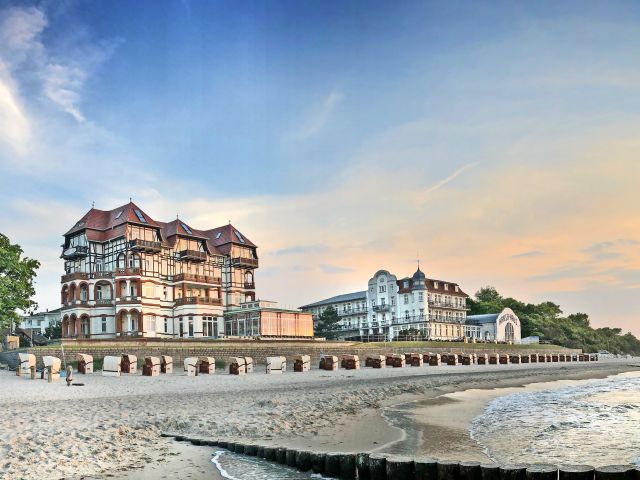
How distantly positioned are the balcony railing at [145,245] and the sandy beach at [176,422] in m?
41.5

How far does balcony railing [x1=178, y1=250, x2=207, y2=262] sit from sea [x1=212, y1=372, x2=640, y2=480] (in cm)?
5621

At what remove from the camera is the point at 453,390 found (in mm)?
35031

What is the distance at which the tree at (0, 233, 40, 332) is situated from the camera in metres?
47.6

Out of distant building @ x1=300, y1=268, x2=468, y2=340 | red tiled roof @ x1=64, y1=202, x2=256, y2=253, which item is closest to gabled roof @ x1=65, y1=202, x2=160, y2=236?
red tiled roof @ x1=64, y1=202, x2=256, y2=253

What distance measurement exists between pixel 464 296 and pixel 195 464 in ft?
367

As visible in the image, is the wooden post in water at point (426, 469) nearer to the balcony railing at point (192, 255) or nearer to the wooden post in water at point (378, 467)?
the wooden post in water at point (378, 467)

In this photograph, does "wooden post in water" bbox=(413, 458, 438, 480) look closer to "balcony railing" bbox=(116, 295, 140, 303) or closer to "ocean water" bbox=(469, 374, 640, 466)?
"ocean water" bbox=(469, 374, 640, 466)

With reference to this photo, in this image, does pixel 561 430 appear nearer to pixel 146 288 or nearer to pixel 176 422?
pixel 176 422

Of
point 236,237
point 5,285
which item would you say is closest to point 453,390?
point 5,285

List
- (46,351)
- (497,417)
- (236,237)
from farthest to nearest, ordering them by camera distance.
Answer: (236,237)
(46,351)
(497,417)

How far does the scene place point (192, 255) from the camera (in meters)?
77.9

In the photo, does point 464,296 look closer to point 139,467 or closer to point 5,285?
point 5,285

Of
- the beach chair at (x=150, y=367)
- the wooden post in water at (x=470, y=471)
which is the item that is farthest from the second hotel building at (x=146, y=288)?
the wooden post in water at (x=470, y=471)

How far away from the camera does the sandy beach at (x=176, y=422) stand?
1177cm
